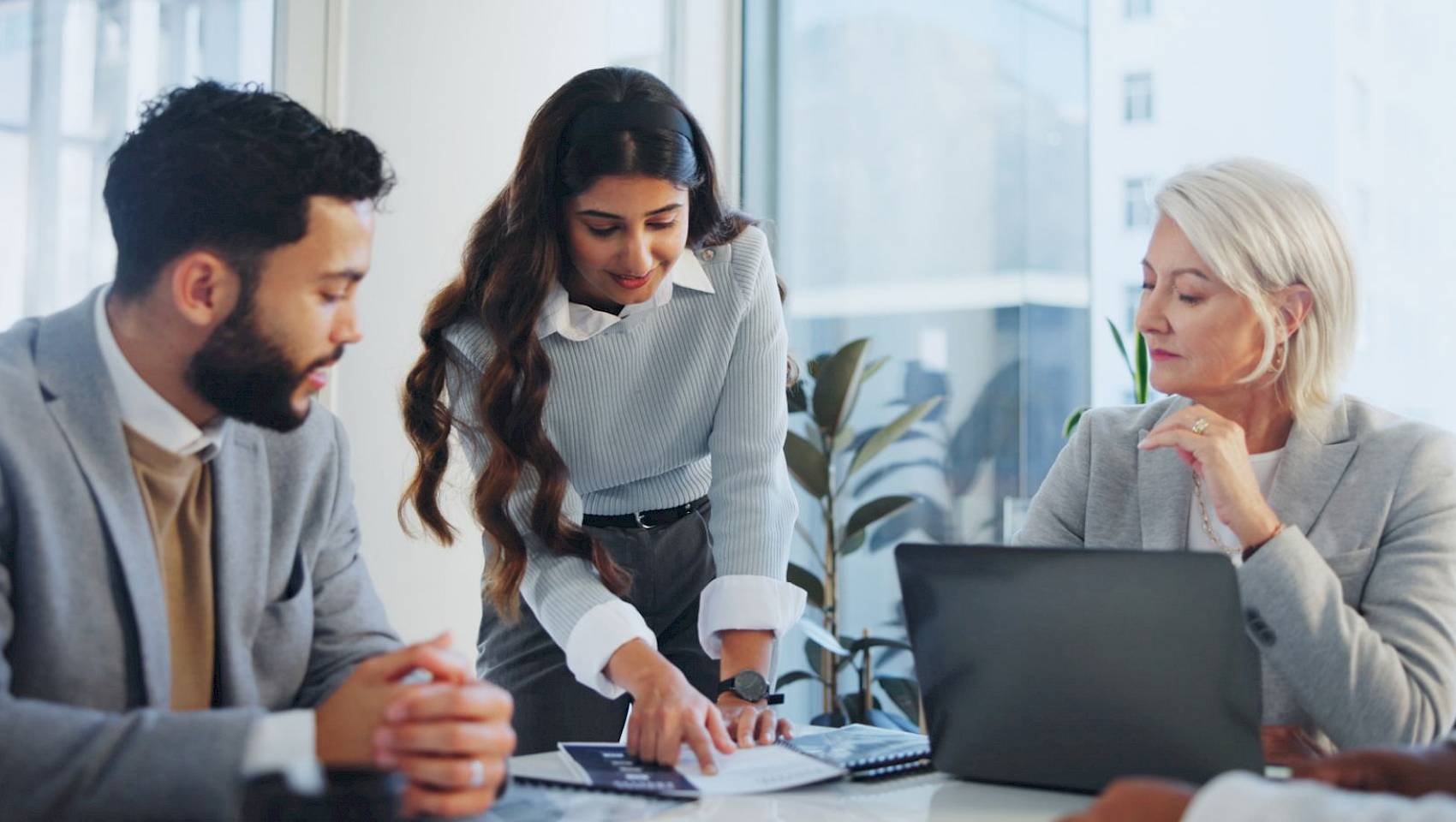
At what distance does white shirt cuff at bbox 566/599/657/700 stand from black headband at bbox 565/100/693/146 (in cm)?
67

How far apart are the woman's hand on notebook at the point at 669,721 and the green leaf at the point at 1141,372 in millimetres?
2021

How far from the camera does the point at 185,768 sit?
104 cm

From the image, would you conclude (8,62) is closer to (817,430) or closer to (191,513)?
(191,513)

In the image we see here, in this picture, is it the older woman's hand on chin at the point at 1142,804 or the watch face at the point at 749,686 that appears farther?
the watch face at the point at 749,686

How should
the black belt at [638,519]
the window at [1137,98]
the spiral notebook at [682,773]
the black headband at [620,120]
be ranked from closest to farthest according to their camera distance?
the spiral notebook at [682,773]
the black headband at [620,120]
the black belt at [638,519]
the window at [1137,98]

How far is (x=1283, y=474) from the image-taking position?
5.58 feet

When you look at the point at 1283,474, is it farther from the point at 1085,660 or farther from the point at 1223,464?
the point at 1085,660

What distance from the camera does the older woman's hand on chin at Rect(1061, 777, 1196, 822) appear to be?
Answer: 854 millimetres

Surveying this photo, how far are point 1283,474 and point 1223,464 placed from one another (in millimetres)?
171

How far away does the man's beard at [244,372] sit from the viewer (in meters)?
1.28

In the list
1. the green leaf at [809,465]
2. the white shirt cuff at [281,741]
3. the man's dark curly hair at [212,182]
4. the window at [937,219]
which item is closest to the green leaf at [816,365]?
the green leaf at [809,465]

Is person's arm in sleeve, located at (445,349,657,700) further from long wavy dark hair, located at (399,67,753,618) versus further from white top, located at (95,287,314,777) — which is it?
white top, located at (95,287,314,777)

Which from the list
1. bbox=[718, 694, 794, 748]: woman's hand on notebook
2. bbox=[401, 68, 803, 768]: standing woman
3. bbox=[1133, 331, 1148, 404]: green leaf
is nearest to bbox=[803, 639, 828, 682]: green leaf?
bbox=[1133, 331, 1148, 404]: green leaf

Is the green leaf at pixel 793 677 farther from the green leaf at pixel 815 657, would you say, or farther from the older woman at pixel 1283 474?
the older woman at pixel 1283 474
